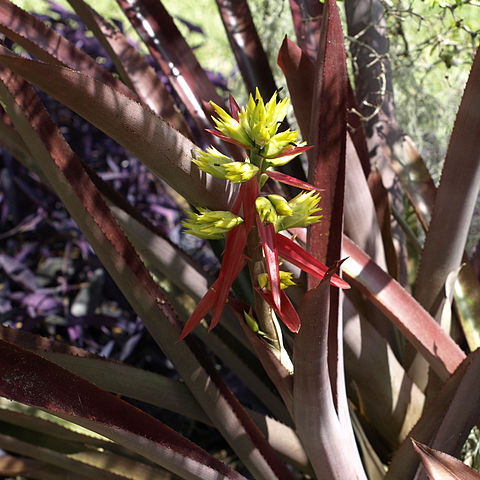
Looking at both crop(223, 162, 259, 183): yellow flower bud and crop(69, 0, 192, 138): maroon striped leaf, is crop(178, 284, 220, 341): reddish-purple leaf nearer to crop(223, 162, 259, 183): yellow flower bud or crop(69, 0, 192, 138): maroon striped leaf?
crop(223, 162, 259, 183): yellow flower bud

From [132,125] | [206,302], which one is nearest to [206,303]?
[206,302]

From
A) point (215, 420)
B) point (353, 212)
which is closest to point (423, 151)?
point (353, 212)

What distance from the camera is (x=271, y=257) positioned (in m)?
0.30

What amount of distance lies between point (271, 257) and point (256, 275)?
5 cm

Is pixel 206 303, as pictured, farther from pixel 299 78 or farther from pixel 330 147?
pixel 299 78

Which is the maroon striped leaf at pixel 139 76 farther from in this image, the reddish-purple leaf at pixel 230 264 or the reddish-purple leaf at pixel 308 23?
the reddish-purple leaf at pixel 230 264

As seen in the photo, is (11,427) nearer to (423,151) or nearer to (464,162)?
(464,162)

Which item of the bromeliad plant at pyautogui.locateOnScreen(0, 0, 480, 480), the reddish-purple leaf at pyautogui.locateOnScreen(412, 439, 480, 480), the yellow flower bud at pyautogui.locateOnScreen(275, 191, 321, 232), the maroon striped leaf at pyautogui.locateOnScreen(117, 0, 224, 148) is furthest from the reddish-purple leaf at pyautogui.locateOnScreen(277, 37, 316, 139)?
the reddish-purple leaf at pyautogui.locateOnScreen(412, 439, 480, 480)

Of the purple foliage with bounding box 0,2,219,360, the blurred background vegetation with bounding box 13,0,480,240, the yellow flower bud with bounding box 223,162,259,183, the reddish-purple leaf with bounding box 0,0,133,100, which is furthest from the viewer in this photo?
the purple foliage with bounding box 0,2,219,360

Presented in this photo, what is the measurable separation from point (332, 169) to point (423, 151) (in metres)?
0.63

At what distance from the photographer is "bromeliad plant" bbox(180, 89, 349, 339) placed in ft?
0.98

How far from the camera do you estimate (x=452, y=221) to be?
1.85 ft

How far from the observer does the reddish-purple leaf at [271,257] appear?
0.30m

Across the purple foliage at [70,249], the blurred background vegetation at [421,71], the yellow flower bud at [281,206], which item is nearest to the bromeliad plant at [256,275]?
the yellow flower bud at [281,206]
